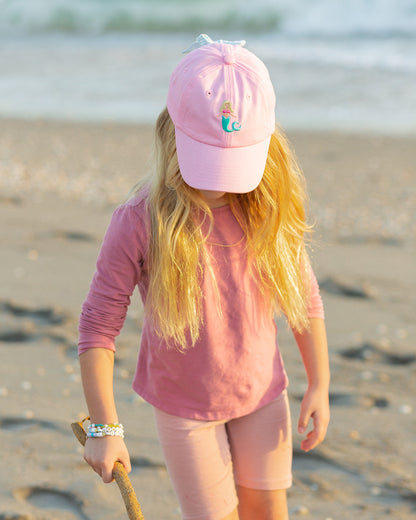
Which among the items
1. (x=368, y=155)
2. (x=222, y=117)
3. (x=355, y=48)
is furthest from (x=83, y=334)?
(x=355, y=48)

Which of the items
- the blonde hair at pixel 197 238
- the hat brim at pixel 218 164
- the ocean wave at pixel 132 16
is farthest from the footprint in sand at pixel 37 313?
the ocean wave at pixel 132 16

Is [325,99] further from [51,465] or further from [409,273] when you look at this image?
[51,465]

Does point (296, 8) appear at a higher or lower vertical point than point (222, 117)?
lower

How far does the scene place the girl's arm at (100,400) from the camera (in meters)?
1.82

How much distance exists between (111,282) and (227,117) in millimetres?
496

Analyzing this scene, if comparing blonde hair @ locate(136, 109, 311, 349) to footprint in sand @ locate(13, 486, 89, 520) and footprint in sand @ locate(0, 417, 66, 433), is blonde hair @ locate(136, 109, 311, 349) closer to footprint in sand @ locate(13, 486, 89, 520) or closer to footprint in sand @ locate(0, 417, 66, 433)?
footprint in sand @ locate(13, 486, 89, 520)

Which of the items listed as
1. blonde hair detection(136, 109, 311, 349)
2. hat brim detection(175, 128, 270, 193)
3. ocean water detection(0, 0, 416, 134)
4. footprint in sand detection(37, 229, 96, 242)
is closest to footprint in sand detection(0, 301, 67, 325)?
footprint in sand detection(37, 229, 96, 242)

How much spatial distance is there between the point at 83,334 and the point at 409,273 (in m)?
3.64

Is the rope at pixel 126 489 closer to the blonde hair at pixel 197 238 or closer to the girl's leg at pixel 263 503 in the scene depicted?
the blonde hair at pixel 197 238

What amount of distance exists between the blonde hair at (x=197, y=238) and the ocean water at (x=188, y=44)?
837 centimetres

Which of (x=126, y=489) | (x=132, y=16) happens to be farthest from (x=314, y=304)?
(x=132, y=16)

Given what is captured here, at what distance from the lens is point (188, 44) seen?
17969mm

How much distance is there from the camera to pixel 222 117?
5.84 ft

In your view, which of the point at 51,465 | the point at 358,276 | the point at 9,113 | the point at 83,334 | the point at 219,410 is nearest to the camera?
the point at 83,334
